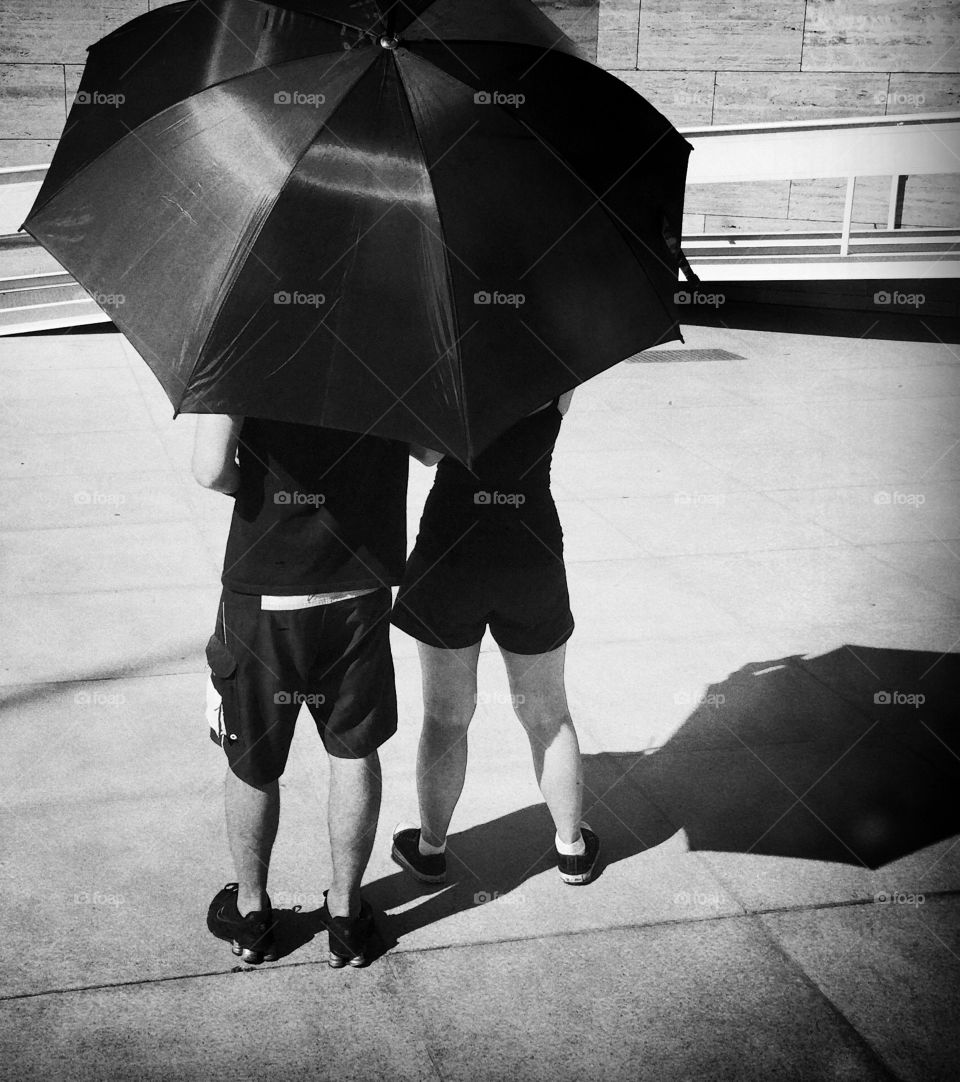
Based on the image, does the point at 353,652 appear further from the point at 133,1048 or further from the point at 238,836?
the point at 133,1048

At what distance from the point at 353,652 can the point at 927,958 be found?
1.80m

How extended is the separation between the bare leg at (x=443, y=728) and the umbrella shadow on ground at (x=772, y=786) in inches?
10.5

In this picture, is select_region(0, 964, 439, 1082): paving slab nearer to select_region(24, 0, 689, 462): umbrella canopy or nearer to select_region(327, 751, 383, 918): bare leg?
select_region(327, 751, 383, 918): bare leg

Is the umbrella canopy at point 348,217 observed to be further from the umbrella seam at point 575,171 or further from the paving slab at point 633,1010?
the paving slab at point 633,1010

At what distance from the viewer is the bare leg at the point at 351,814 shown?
3.24 m

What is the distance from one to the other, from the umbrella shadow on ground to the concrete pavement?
12 millimetres

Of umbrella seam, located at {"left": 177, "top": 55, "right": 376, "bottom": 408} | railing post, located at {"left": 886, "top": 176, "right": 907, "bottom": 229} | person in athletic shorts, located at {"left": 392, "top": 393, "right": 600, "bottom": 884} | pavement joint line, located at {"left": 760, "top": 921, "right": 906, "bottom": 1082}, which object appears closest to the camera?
umbrella seam, located at {"left": 177, "top": 55, "right": 376, "bottom": 408}

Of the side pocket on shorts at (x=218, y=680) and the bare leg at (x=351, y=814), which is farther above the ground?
the side pocket on shorts at (x=218, y=680)

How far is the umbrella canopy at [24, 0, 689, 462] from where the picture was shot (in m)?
2.62

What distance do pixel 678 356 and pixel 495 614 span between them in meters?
8.33

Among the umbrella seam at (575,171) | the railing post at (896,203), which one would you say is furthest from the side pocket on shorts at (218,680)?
the railing post at (896,203)

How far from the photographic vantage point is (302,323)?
2.63 metres

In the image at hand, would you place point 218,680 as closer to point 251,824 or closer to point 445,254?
point 251,824

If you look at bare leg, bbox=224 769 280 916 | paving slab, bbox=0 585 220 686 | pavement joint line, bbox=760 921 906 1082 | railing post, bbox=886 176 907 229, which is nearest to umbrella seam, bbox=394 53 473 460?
bare leg, bbox=224 769 280 916
